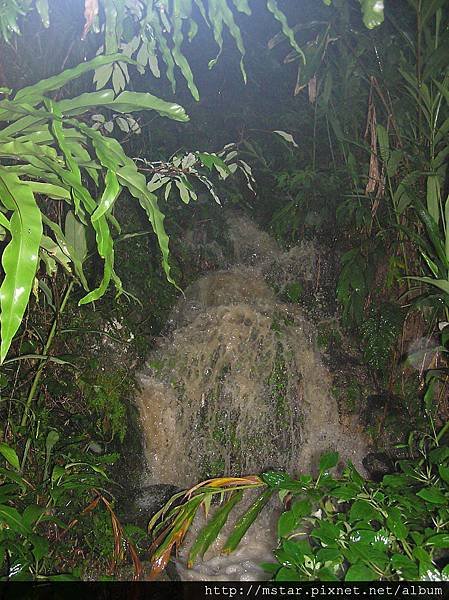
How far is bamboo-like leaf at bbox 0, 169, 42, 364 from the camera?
528 mm

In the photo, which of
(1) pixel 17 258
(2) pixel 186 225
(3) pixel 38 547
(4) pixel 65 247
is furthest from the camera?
(2) pixel 186 225

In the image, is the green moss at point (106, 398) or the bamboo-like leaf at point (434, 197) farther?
the green moss at point (106, 398)

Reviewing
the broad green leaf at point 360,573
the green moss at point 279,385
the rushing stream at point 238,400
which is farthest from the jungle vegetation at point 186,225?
the green moss at point 279,385

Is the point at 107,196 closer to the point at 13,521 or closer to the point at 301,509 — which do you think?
the point at 301,509

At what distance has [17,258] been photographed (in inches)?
21.7

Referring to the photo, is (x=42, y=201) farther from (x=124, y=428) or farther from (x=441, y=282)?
(x=441, y=282)

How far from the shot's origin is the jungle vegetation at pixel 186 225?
726 millimetres

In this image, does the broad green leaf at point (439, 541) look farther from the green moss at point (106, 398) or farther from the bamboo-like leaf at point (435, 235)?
the green moss at point (106, 398)

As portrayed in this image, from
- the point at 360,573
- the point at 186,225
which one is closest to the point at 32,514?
the point at 360,573

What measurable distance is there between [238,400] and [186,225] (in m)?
1.03

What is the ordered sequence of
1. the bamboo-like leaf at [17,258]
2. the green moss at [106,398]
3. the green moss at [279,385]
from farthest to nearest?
the green moss at [279,385]
the green moss at [106,398]
the bamboo-like leaf at [17,258]

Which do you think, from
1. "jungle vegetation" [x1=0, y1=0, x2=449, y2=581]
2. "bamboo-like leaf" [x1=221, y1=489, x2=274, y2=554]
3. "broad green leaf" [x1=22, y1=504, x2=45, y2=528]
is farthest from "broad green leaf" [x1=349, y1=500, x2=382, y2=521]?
"broad green leaf" [x1=22, y1=504, x2=45, y2=528]

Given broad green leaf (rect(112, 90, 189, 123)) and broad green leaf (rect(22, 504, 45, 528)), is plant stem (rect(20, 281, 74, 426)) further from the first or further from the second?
broad green leaf (rect(112, 90, 189, 123))

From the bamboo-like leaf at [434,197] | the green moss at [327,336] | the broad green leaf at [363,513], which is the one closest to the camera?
the broad green leaf at [363,513]
